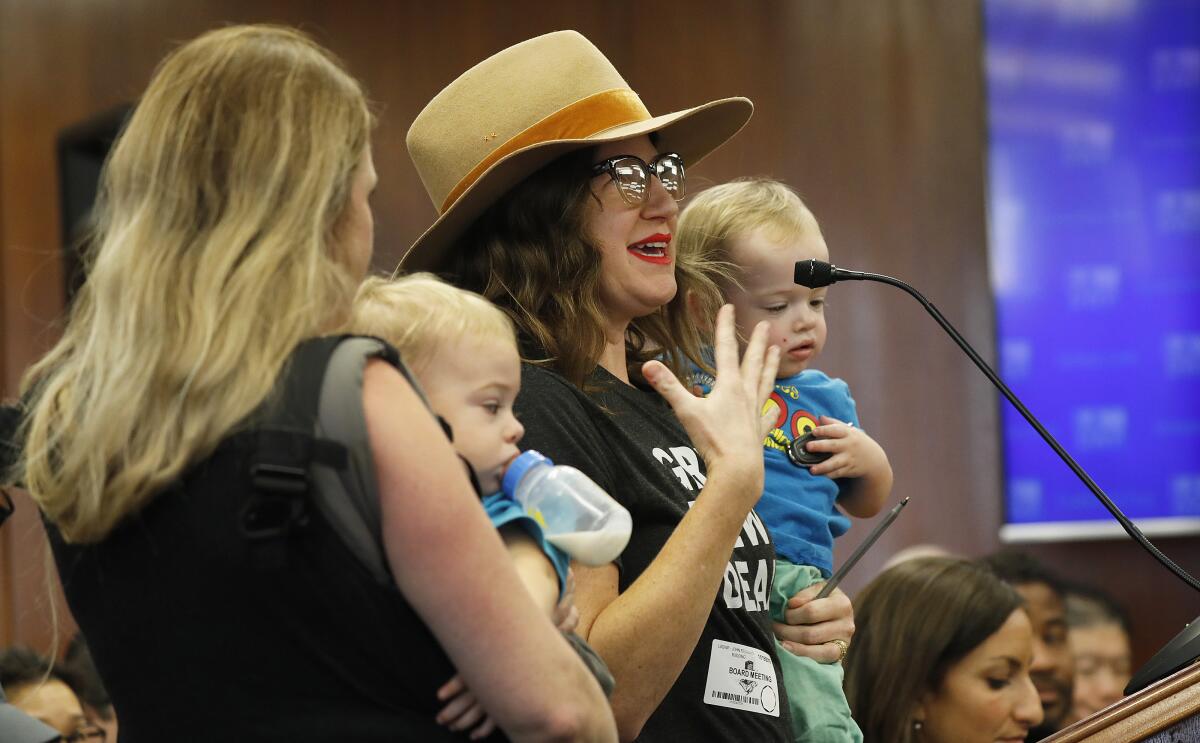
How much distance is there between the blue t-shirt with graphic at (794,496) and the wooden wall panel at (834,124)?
7.81 feet

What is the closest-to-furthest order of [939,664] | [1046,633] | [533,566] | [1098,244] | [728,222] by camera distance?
[533,566] → [728,222] → [939,664] → [1046,633] → [1098,244]

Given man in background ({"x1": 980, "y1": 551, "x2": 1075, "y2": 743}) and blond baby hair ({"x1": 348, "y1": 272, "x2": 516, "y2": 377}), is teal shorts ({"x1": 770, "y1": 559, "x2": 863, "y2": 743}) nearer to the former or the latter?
blond baby hair ({"x1": 348, "y1": 272, "x2": 516, "y2": 377})

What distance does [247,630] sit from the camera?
3.67 feet

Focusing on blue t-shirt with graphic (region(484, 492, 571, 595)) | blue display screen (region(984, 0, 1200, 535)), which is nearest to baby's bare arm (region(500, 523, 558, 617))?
blue t-shirt with graphic (region(484, 492, 571, 595))

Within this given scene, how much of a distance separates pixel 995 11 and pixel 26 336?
321 centimetres

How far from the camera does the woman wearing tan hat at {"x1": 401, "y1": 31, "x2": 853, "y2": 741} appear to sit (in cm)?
150

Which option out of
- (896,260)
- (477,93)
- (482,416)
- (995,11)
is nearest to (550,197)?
(477,93)

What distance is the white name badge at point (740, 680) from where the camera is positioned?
165 cm

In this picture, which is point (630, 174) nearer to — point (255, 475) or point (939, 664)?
point (255, 475)

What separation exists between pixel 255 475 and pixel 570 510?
1.11 ft

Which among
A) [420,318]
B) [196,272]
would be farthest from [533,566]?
[196,272]

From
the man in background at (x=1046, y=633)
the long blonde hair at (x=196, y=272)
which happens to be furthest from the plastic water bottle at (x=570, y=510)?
the man in background at (x=1046, y=633)

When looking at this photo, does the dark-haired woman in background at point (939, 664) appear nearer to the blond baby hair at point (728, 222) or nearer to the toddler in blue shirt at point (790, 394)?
the toddler in blue shirt at point (790, 394)

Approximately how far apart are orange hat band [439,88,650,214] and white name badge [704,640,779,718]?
66cm
